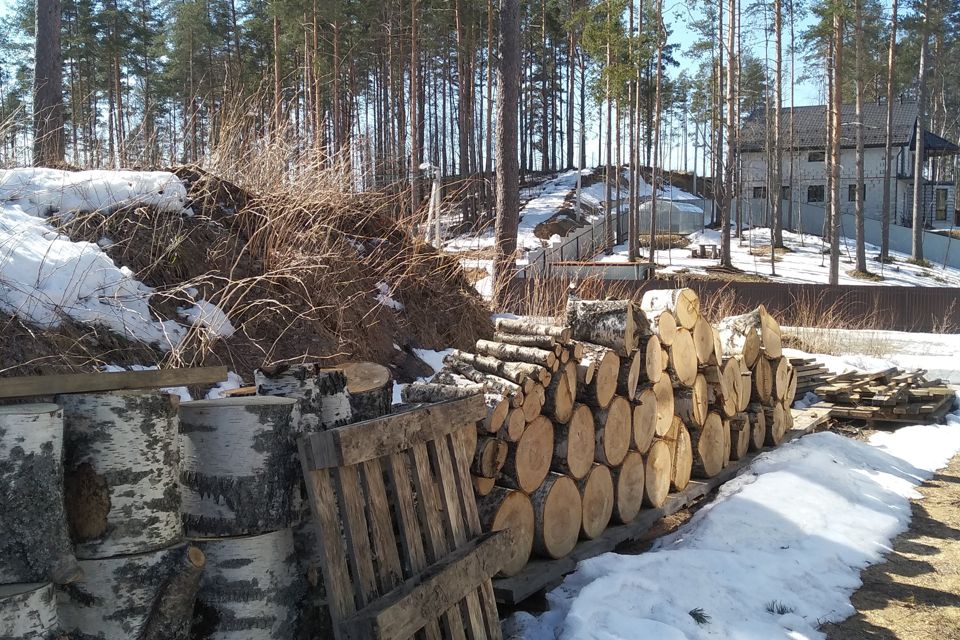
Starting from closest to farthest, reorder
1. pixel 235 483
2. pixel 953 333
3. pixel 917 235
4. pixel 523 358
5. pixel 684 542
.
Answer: pixel 235 483
pixel 523 358
pixel 684 542
pixel 953 333
pixel 917 235

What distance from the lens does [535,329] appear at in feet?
14.0

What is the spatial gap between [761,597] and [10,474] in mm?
3435

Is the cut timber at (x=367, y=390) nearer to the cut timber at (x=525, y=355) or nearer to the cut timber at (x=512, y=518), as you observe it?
the cut timber at (x=512, y=518)

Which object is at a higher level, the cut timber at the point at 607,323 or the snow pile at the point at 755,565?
the cut timber at the point at 607,323

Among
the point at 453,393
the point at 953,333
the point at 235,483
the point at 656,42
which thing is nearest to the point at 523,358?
the point at 453,393

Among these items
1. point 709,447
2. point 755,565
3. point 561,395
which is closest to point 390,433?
point 561,395

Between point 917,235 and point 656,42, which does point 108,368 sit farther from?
point 917,235

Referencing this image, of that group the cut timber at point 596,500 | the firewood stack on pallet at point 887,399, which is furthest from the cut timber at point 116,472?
the firewood stack on pallet at point 887,399

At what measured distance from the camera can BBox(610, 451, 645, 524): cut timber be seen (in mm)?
4742

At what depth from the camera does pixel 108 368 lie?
14.1 feet

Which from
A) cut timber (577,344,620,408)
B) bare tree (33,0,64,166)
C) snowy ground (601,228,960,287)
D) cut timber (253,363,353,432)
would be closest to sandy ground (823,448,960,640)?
cut timber (577,344,620,408)

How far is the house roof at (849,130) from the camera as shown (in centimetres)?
4156

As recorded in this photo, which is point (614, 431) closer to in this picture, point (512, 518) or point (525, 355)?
point (525, 355)

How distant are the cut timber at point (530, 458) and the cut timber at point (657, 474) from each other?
1198 mm
